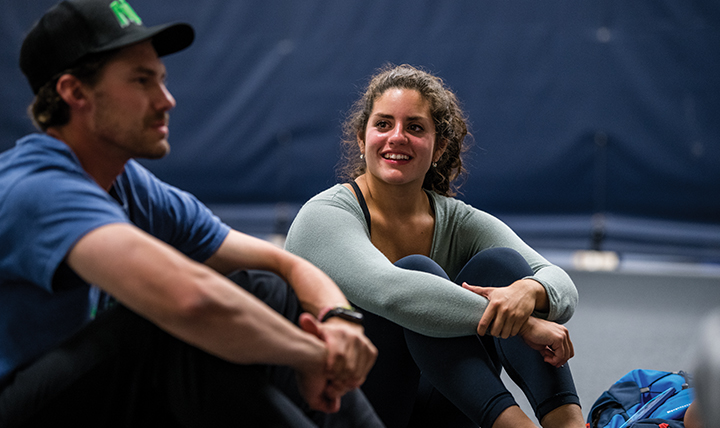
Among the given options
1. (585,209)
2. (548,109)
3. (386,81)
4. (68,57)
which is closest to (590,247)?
(585,209)

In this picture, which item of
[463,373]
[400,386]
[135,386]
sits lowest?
[135,386]

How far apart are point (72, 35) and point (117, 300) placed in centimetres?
43

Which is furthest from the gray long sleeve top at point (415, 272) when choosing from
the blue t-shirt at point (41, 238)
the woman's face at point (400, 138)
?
the blue t-shirt at point (41, 238)

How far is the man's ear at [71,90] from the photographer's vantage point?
1.08 m

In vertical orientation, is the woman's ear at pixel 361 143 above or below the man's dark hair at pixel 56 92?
above

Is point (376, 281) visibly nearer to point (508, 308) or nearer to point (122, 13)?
point (508, 308)

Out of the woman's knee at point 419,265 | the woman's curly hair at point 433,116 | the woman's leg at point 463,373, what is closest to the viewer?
the woman's leg at point 463,373

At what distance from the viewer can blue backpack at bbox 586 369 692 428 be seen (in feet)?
4.64

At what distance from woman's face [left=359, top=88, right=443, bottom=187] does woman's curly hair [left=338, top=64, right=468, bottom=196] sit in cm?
2

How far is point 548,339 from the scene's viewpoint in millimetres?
1390

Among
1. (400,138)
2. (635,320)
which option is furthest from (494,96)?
(400,138)

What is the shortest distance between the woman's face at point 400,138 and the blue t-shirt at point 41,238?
0.80 meters

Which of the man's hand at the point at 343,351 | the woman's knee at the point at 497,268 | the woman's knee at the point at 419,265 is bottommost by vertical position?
the man's hand at the point at 343,351

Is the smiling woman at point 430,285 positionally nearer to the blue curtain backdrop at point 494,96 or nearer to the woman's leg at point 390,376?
the woman's leg at point 390,376
